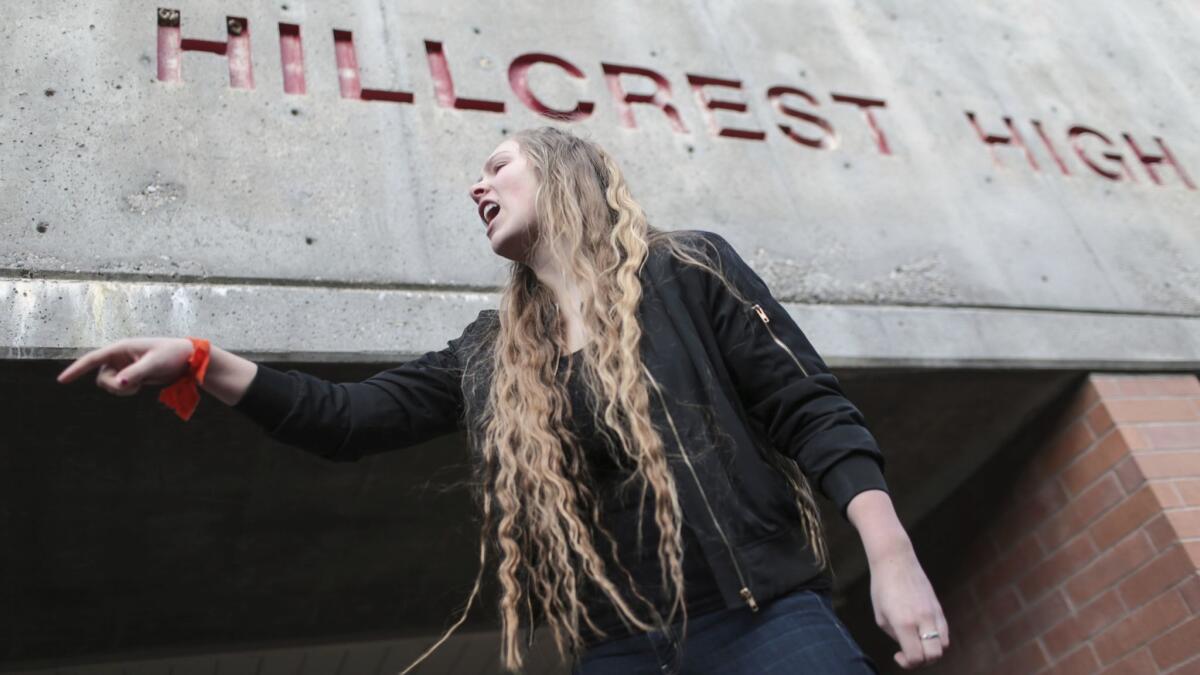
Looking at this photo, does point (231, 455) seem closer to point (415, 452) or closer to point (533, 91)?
point (415, 452)

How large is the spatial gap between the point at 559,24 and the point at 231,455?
1.82 meters

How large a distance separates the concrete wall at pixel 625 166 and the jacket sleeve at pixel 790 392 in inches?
46.7

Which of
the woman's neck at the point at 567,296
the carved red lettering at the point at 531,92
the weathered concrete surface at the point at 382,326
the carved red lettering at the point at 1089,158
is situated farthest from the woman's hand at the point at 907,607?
the carved red lettering at the point at 1089,158

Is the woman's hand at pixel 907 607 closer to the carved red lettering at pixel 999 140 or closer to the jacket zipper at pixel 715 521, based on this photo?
the jacket zipper at pixel 715 521

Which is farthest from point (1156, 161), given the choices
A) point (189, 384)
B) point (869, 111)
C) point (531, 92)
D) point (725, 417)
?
point (189, 384)

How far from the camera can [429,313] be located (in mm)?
3121

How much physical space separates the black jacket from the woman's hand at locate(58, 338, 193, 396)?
14cm

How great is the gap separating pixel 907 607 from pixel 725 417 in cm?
44

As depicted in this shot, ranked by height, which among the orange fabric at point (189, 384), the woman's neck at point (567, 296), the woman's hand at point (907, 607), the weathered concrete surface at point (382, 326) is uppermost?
the weathered concrete surface at point (382, 326)

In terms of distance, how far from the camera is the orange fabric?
73.0 inches

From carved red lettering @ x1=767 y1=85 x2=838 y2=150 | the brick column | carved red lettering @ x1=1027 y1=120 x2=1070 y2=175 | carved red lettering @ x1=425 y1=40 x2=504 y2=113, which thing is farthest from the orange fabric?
carved red lettering @ x1=1027 y1=120 x2=1070 y2=175

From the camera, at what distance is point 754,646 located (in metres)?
1.75

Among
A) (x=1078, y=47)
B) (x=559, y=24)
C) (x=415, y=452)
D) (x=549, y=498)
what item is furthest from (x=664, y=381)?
(x=1078, y=47)

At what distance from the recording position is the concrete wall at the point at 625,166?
3.01 m
